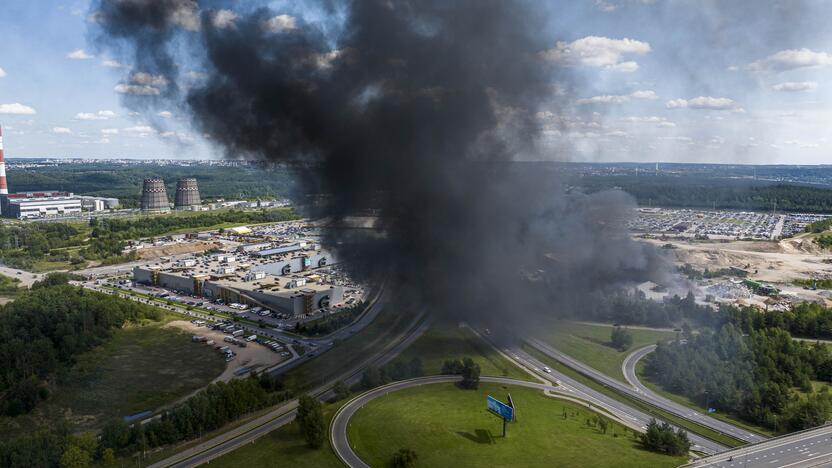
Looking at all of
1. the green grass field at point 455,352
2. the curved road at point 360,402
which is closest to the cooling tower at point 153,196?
the green grass field at point 455,352

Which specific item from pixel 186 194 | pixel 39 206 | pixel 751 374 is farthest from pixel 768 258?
pixel 39 206

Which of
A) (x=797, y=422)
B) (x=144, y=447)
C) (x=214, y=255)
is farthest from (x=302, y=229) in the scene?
(x=797, y=422)

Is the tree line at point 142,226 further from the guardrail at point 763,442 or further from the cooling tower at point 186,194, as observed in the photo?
the guardrail at point 763,442

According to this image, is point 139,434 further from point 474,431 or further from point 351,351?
point 351,351

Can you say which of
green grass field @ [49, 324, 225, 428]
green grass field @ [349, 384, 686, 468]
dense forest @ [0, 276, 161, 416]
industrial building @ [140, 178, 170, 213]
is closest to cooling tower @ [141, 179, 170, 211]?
industrial building @ [140, 178, 170, 213]

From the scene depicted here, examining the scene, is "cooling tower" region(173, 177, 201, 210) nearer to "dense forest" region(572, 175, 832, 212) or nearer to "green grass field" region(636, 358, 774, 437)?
"dense forest" region(572, 175, 832, 212)
